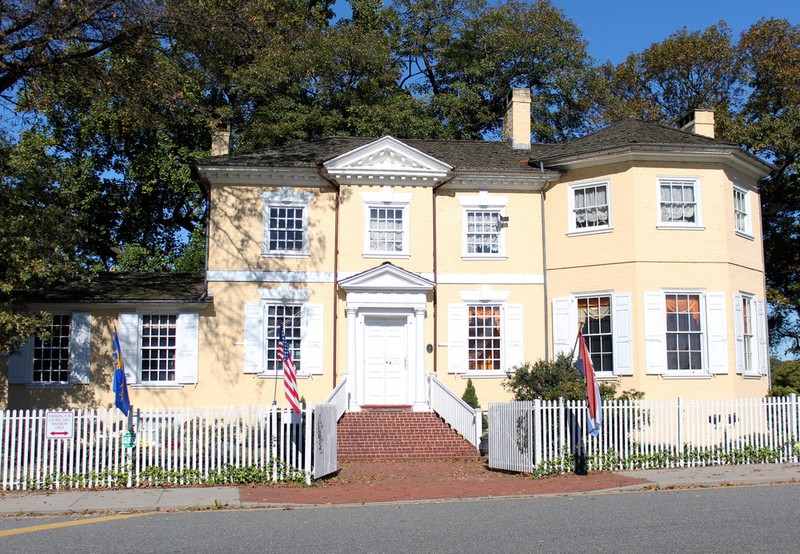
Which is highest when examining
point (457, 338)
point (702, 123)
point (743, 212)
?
point (702, 123)

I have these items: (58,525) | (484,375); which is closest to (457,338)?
(484,375)

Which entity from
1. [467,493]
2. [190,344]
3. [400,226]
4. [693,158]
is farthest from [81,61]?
[693,158]

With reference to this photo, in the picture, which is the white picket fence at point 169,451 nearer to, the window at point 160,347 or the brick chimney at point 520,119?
the window at point 160,347

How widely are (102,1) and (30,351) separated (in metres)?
8.97

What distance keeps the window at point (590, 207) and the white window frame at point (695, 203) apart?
130 cm

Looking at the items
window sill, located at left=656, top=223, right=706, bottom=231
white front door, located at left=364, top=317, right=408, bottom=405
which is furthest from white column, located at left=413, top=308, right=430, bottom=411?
window sill, located at left=656, top=223, right=706, bottom=231

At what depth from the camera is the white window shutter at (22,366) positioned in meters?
21.1

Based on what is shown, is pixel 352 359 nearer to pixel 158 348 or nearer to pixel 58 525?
pixel 158 348

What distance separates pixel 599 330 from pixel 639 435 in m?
5.16

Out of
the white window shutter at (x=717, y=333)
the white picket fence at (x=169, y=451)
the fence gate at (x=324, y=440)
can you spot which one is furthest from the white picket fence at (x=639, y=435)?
the white picket fence at (x=169, y=451)

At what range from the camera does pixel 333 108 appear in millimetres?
33219

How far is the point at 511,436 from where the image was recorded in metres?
16.8

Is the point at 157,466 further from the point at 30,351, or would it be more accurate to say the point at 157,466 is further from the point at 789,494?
the point at 789,494

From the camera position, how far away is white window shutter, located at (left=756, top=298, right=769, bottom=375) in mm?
22328
